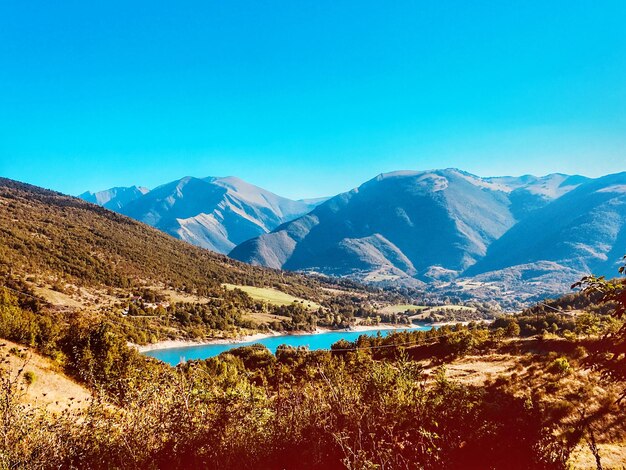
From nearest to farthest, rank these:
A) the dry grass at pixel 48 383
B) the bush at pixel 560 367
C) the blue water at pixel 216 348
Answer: the bush at pixel 560 367 < the dry grass at pixel 48 383 < the blue water at pixel 216 348

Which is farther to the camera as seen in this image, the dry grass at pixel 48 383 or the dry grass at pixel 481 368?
the dry grass at pixel 48 383

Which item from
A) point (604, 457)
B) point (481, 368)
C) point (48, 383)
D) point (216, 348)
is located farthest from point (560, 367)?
point (216, 348)

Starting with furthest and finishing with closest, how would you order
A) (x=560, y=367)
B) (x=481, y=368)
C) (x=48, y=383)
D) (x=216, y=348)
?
(x=216, y=348)
(x=481, y=368)
(x=48, y=383)
(x=560, y=367)

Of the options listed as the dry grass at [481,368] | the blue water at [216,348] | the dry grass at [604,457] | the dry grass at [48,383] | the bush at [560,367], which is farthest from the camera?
the blue water at [216,348]

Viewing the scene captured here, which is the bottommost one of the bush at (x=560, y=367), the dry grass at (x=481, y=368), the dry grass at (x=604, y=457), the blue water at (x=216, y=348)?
the blue water at (x=216, y=348)

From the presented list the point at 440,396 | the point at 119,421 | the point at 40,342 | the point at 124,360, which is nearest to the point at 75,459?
the point at 119,421

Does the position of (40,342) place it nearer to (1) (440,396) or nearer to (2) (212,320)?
(1) (440,396)

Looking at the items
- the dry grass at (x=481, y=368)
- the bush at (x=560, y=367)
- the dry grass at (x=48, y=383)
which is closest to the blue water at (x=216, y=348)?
the dry grass at (x=481, y=368)

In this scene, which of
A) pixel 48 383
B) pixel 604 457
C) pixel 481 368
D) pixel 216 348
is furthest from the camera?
pixel 216 348

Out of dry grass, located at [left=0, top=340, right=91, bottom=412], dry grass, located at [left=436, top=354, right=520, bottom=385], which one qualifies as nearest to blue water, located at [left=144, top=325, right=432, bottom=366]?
dry grass, located at [left=436, top=354, right=520, bottom=385]

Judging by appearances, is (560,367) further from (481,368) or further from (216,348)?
(216,348)

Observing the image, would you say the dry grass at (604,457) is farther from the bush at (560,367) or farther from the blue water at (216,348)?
the blue water at (216,348)

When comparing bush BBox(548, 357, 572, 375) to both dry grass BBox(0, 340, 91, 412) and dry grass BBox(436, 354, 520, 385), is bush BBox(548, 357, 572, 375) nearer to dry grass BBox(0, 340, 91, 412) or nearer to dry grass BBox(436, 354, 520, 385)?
dry grass BBox(436, 354, 520, 385)

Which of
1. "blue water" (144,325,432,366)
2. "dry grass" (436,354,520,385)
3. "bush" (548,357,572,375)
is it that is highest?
"bush" (548,357,572,375)
